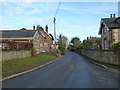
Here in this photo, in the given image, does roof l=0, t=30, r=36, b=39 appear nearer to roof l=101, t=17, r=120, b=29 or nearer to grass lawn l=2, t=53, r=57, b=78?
roof l=101, t=17, r=120, b=29

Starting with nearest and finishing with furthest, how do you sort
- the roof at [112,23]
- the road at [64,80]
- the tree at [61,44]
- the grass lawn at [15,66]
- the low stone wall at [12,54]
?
the road at [64,80] → the grass lawn at [15,66] → the low stone wall at [12,54] → the roof at [112,23] → the tree at [61,44]

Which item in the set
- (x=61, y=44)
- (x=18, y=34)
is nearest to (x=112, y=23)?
(x=18, y=34)

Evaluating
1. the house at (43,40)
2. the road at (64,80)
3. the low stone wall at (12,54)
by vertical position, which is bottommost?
the road at (64,80)

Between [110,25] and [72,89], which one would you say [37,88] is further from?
[110,25]

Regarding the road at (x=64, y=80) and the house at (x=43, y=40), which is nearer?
the road at (x=64, y=80)

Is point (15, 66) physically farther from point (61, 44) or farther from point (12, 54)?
point (61, 44)

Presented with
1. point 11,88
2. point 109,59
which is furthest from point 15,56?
point 11,88

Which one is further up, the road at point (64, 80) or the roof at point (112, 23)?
the roof at point (112, 23)

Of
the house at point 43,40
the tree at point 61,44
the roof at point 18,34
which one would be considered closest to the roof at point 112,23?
the roof at point 18,34

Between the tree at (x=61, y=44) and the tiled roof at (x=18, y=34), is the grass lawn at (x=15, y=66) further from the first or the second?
the tree at (x=61, y=44)

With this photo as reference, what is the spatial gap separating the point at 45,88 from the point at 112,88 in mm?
2968

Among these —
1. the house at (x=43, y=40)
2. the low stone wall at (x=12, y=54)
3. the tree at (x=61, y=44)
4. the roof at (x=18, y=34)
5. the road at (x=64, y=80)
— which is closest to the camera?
the road at (x=64, y=80)

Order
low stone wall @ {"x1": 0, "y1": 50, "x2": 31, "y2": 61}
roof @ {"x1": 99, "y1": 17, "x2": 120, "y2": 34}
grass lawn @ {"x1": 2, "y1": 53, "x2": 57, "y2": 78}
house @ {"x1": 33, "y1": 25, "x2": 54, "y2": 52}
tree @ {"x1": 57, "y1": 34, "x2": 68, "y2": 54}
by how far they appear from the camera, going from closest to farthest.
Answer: grass lawn @ {"x1": 2, "y1": 53, "x2": 57, "y2": 78}
low stone wall @ {"x1": 0, "y1": 50, "x2": 31, "y2": 61}
roof @ {"x1": 99, "y1": 17, "x2": 120, "y2": 34}
house @ {"x1": 33, "y1": 25, "x2": 54, "y2": 52}
tree @ {"x1": 57, "y1": 34, "x2": 68, "y2": 54}

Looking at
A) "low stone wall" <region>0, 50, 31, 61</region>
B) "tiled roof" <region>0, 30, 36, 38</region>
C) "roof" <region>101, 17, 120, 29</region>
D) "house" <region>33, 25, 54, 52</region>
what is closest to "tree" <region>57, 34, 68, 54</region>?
"house" <region>33, 25, 54, 52</region>
